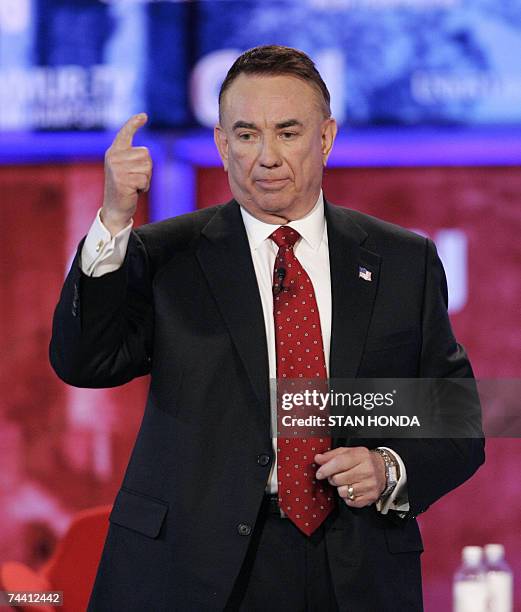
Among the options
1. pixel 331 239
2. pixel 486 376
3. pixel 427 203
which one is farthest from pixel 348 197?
pixel 331 239

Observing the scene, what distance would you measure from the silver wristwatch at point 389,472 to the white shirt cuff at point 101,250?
532 mm

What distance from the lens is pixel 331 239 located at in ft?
6.16

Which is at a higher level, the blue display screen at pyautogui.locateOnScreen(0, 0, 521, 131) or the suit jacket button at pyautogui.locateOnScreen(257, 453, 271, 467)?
the blue display screen at pyautogui.locateOnScreen(0, 0, 521, 131)

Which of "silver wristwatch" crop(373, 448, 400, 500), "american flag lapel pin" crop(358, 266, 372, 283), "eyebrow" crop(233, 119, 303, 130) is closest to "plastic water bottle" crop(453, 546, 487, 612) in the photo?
"silver wristwatch" crop(373, 448, 400, 500)

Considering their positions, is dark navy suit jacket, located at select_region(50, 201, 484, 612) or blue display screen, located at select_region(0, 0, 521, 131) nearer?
dark navy suit jacket, located at select_region(50, 201, 484, 612)

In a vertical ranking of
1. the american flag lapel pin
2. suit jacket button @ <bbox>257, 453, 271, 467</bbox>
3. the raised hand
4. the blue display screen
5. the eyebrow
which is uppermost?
the blue display screen

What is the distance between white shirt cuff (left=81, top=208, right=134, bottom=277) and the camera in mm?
1632

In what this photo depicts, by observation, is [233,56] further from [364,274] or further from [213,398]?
[213,398]

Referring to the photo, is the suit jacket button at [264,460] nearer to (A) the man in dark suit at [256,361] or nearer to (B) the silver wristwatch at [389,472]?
(A) the man in dark suit at [256,361]

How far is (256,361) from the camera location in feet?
5.61

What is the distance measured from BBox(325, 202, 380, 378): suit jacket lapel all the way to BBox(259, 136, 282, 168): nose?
0.18 m

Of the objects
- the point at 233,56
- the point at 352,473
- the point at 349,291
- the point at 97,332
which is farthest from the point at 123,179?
the point at 233,56

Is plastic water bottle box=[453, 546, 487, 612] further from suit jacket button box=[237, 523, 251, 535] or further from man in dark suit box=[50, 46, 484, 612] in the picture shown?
suit jacket button box=[237, 523, 251, 535]

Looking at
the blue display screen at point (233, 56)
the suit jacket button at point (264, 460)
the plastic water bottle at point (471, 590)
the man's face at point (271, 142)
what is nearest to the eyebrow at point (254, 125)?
the man's face at point (271, 142)
